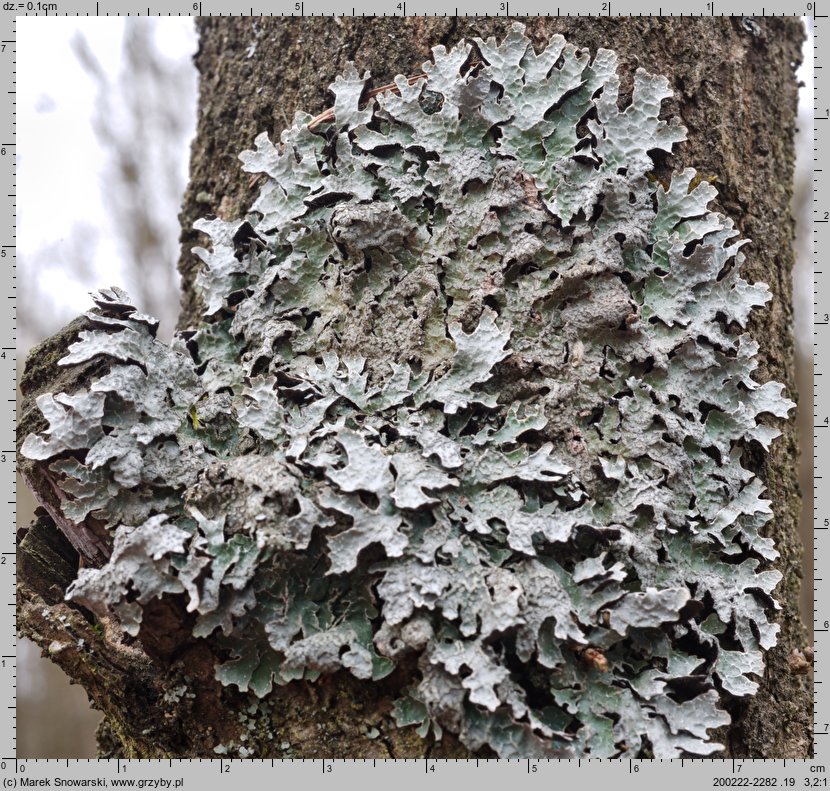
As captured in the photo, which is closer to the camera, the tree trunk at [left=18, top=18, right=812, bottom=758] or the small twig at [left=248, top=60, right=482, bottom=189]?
the tree trunk at [left=18, top=18, right=812, bottom=758]

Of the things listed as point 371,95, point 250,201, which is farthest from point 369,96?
point 250,201

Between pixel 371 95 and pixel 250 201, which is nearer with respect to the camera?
pixel 371 95

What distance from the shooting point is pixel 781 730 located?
115cm

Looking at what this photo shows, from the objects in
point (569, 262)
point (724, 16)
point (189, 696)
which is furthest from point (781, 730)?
point (724, 16)

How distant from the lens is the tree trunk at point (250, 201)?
1025mm

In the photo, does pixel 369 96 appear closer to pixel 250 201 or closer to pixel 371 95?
pixel 371 95

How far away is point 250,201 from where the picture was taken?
1.45 m

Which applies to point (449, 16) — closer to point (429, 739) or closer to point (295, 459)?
point (295, 459)

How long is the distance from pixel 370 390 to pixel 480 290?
26 cm

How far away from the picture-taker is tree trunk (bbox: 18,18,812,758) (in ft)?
3.36

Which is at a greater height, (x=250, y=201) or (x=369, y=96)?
(x=369, y=96)

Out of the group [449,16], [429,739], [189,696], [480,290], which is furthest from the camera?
Answer: [449,16]

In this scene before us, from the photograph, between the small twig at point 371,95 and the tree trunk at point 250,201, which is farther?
the small twig at point 371,95

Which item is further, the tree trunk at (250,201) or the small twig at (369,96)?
the small twig at (369,96)
